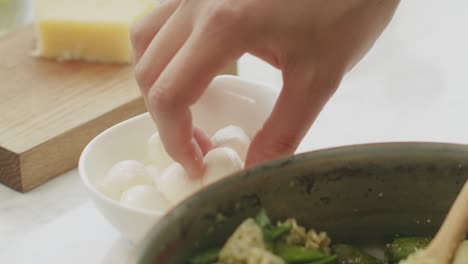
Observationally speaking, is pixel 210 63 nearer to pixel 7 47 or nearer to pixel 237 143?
pixel 237 143

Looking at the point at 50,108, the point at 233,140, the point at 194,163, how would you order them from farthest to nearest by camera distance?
the point at 50,108
the point at 233,140
the point at 194,163

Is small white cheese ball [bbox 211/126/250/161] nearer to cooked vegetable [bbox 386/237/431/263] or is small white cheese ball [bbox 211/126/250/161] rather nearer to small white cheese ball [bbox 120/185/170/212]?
small white cheese ball [bbox 120/185/170/212]

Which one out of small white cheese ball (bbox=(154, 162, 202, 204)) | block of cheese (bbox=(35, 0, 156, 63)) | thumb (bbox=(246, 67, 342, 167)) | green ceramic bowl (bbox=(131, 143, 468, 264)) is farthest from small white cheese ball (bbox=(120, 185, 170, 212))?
block of cheese (bbox=(35, 0, 156, 63))

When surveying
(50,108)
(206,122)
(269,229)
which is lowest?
(50,108)

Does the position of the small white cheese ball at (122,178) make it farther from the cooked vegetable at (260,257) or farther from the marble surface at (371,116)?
the cooked vegetable at (260,257)

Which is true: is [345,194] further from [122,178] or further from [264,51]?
[122,178]

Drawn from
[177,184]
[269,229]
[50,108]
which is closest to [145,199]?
[177,184]

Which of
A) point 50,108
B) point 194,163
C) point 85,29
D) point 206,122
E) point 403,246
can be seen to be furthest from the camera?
point 85,29
